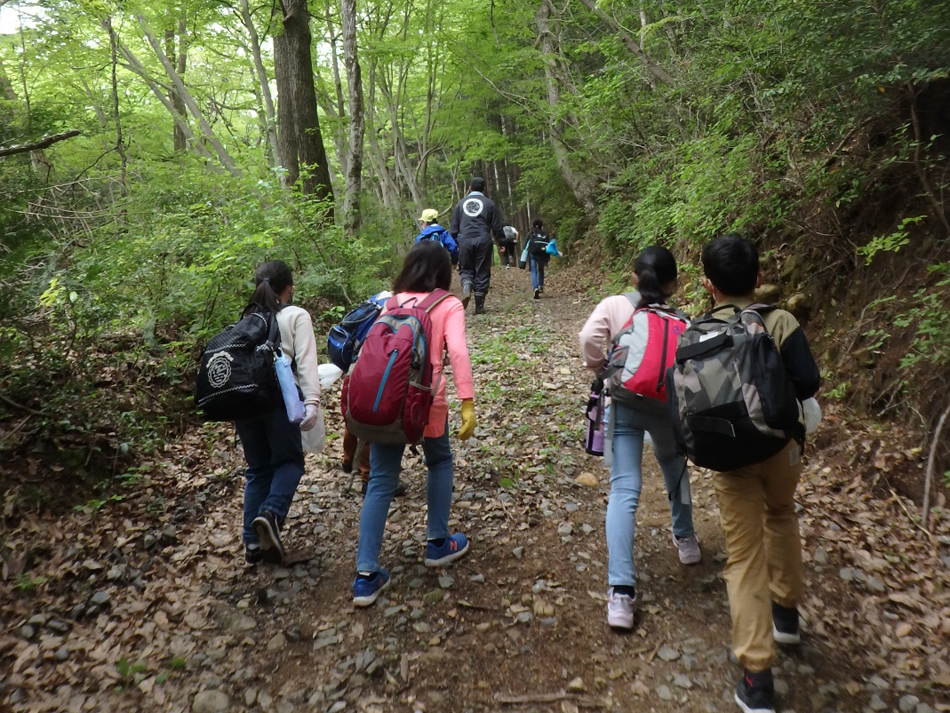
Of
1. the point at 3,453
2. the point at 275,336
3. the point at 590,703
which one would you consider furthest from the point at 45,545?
the point at 590,703

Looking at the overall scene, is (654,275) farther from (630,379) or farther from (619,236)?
(619,236)

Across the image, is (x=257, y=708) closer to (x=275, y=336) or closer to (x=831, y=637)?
(x=275, y=336)

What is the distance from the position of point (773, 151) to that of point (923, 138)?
5.16 ft

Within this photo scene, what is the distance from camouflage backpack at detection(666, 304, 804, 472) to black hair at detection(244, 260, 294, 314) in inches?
107

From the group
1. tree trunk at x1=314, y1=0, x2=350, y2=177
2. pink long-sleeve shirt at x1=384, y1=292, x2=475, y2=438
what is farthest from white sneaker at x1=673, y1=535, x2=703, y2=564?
tree trunk at x1=314, y1=0, x2=350, y2=177

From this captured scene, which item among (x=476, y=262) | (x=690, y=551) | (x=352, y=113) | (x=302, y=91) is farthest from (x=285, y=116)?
(x=690, y=551)

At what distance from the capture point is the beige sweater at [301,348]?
3.97 m

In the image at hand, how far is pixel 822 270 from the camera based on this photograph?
5715 mm

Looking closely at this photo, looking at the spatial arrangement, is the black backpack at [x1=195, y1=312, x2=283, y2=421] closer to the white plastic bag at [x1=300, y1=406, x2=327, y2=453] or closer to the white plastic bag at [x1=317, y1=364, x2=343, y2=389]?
the white plastic bag at [x1=300, y1=406, x2=327, y2=453]

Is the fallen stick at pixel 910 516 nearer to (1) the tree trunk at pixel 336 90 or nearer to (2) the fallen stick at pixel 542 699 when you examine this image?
(2) the fallen stick at pixel 542 699

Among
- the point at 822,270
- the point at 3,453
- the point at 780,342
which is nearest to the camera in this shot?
the point at 780,342

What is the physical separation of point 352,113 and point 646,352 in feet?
31.5

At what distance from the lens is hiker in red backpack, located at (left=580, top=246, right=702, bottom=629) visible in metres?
3.19

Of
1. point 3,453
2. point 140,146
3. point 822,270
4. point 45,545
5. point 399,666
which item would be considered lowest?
point 399,666
